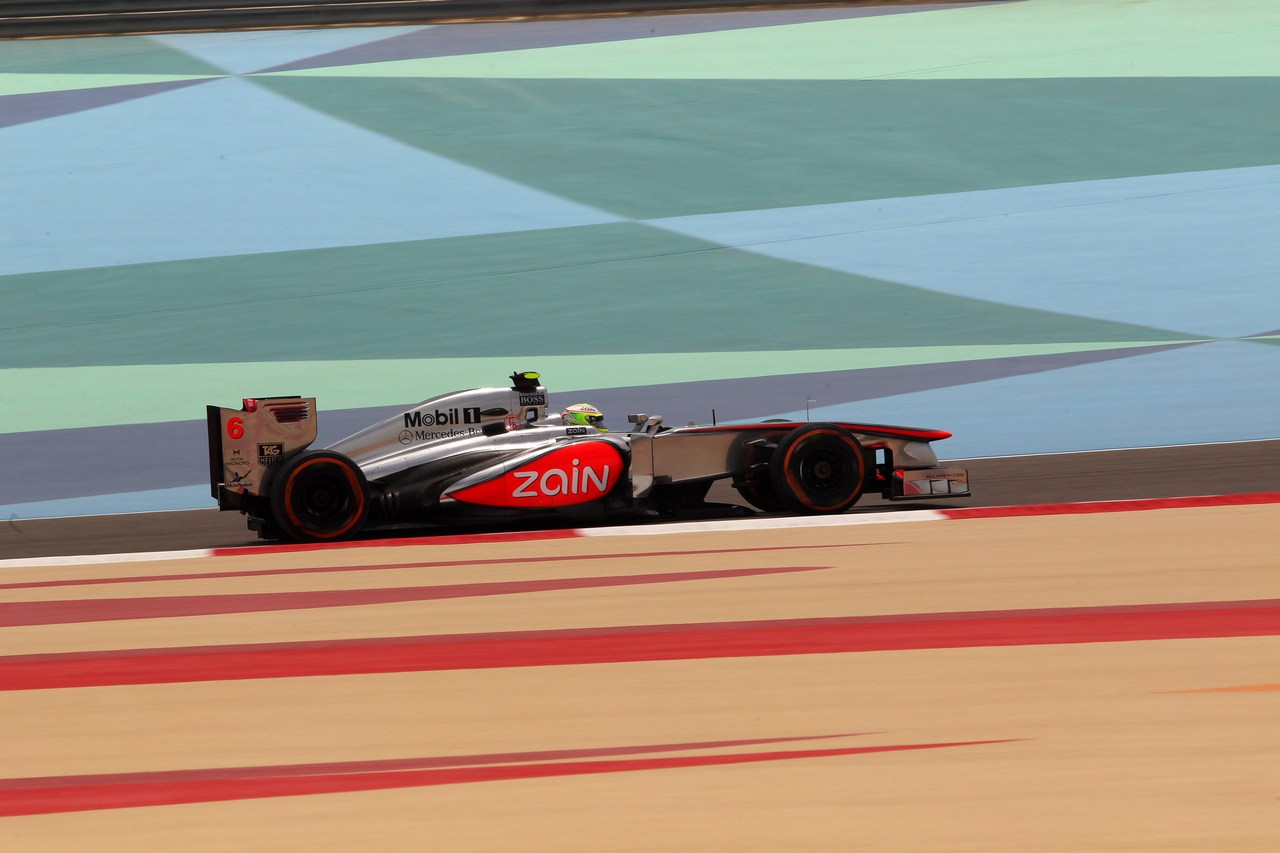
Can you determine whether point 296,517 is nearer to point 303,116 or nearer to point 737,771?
point 737,771

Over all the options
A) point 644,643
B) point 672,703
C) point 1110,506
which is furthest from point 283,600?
point 1110,506

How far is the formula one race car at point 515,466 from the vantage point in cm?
916

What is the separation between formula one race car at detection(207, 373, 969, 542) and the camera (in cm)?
916

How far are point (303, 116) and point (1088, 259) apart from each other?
1105 centimetres

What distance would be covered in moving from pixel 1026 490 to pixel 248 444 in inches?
212

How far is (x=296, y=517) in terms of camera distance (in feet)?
29.9

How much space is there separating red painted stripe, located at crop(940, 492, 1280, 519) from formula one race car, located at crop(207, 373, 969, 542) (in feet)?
1.13

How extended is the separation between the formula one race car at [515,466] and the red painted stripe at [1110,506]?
13.5 inches

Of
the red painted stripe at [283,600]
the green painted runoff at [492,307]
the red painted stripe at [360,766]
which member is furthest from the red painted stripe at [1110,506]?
the green painted runoff at [492,307]

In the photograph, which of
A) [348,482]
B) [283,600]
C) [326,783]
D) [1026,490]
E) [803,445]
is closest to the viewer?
[326,783]

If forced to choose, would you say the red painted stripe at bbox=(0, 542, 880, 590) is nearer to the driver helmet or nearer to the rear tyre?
the rear tyre

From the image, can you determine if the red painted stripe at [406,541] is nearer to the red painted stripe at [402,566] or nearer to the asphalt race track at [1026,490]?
the asphalt race track at [1026,490]

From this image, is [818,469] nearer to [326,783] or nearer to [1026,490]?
[1026,490]

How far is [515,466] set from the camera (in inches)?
360
